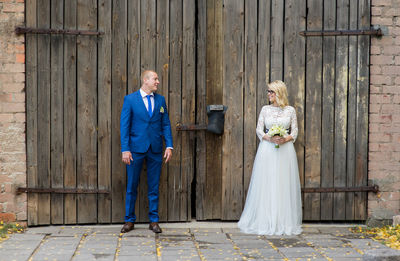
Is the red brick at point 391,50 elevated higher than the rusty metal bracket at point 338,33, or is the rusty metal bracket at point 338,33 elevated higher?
the rusty metal bracket at point 338,33

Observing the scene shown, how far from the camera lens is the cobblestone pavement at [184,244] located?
4.85 metres

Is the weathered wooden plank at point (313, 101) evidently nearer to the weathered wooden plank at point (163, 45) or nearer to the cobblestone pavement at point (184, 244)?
the cobblestone pavement at point (184, 244)

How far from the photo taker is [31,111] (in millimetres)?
6039

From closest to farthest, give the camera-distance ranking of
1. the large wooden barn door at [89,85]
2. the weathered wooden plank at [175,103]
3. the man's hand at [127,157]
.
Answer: the man's hand at [127,157], the large wooden barn door at [89,85], the weathered wooden plank at [175,103]

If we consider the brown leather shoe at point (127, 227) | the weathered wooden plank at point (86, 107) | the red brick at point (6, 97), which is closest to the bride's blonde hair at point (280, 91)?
the weathered wooden plank at point (86, 107)

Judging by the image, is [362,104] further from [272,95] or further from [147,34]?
[147,34]

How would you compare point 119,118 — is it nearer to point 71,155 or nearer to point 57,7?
point 71,155

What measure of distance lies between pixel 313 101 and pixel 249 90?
30.4 inches

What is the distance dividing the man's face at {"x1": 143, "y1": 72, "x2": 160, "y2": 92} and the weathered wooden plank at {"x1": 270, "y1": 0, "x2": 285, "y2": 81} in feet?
4.65

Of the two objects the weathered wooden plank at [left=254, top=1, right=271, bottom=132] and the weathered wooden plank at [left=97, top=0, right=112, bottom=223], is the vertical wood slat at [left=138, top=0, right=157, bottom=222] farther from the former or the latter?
the weathered wooden plank at [left=254, top=1, right=271, bottom=132]

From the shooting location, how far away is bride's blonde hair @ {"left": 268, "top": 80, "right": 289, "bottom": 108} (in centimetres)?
599

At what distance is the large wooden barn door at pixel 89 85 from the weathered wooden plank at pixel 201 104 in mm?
86

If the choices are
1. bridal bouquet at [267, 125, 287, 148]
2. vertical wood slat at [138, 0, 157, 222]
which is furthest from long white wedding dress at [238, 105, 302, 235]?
vertical wood slat at [138, 0, 157, 222]

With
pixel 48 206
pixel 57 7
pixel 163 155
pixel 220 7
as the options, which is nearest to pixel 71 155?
pixel 48 206
